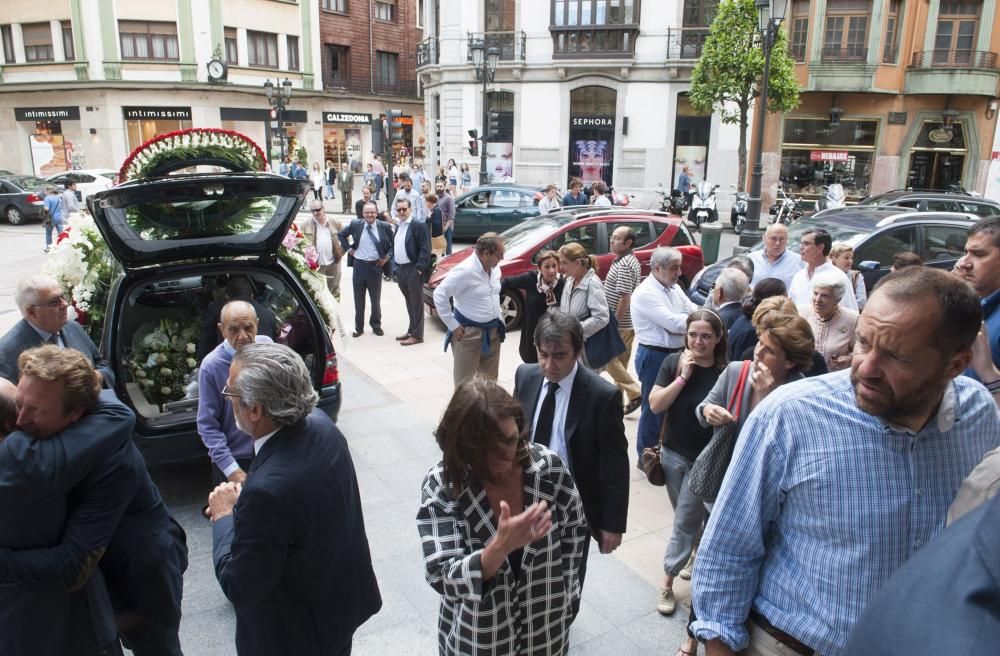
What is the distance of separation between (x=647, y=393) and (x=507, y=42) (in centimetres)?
2637

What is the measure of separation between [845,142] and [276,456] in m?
28.3

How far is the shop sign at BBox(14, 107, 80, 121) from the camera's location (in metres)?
32.4

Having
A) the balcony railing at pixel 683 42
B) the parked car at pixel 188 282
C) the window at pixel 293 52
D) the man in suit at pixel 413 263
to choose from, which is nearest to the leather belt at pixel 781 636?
the parked car at pixel 188 282

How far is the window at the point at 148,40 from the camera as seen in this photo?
31.7 m

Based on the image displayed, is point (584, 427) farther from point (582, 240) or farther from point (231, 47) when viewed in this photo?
point (231, 47)

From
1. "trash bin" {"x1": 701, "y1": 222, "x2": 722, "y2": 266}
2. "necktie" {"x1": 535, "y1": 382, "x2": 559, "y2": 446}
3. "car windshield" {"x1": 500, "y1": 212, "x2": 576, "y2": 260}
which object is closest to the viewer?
"necktie" {"x1": 535, "y1": 382, "x2": 559, "y2": 446}

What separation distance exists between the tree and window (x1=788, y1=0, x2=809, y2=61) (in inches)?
232

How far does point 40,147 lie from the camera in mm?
33406

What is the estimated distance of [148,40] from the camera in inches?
1258

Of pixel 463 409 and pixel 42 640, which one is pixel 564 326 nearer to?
pixel 463 409

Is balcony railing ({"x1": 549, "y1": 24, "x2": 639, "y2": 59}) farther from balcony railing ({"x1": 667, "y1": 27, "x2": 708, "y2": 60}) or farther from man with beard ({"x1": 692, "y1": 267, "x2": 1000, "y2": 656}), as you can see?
man with beard ({"x1": 692, "y1": 267, "x2": 1000, "y2": 656})

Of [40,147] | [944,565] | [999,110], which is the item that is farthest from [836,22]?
[40,147]

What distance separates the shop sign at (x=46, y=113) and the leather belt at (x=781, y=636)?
37.8m

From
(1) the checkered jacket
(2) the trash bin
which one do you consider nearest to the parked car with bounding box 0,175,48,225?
(2) the trash bin
